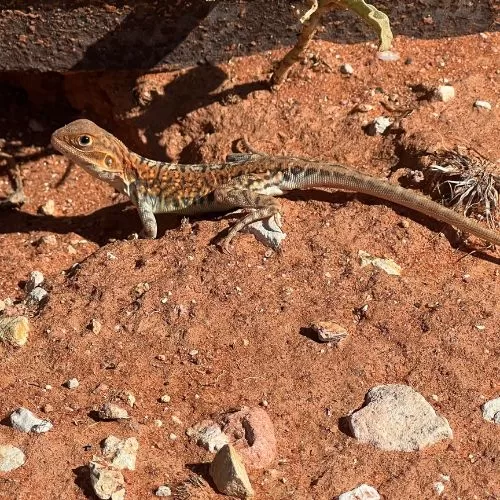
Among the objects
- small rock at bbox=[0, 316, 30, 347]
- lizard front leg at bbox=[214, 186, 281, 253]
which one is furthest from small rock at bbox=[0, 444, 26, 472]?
lizard front leg at bbox=[214, 186, 281, 253]

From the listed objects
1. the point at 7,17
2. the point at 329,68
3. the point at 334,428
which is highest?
the point at 7,17

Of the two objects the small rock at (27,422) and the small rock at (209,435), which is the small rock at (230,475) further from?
the small rock at (27,422)

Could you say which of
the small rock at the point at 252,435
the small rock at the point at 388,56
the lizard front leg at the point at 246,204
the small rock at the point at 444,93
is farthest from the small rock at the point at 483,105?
the small rock at the point at 252,435

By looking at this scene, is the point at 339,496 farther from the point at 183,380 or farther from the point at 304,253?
the point at 304,253

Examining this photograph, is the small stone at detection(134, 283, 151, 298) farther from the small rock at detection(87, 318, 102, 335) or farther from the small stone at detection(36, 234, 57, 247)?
the small stone at detection(36, 234, 57, 247)

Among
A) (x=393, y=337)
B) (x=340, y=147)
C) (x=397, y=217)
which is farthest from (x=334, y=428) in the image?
(x=340, y=147)

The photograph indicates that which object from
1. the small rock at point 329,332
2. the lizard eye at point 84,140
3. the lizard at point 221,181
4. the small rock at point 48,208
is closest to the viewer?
the small rock at point 329,332
